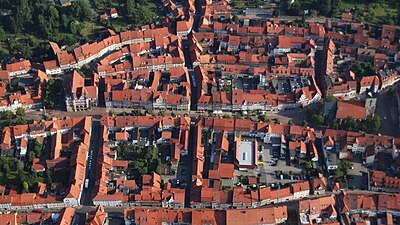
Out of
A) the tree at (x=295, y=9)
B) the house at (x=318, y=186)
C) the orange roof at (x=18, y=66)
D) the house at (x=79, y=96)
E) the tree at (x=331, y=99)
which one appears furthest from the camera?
the tree at (x=295, y=9)

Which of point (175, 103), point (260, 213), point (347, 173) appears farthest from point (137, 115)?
point (347, 173)

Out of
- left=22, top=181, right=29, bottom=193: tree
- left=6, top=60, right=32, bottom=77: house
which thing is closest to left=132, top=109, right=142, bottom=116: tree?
left=22, top=181, right=29, bottom=193: tree

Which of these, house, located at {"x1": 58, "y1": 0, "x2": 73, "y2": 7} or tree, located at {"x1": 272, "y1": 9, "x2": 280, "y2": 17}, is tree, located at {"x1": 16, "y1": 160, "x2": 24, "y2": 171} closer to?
house, located at {"x1": 58, "y1": 0, "x2": 73, "y2": 7}

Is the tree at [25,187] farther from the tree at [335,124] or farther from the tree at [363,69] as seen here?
the tree at [363,69]

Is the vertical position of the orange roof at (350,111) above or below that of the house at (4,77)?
below

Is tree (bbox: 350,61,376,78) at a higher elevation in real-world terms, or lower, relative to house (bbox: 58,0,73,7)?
lower

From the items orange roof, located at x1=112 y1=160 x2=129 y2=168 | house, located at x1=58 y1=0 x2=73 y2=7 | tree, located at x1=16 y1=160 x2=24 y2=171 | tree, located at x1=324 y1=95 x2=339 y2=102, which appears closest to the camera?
tree, located at x1=16 y1=160 x2=24 y2=171

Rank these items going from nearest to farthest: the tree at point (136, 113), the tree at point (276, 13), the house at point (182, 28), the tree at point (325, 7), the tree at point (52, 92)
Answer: the tree at point (136, 113)
the tree at point (52, 92)
the house at point (182, 28)
the tree at point (276, 13)
the tree at point (325, 7)

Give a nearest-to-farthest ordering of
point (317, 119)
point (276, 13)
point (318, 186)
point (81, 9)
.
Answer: point (318, 186) < point (317, 119) < point (81, 9) < point (276, 13)

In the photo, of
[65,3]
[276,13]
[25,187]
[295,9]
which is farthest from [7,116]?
[295,9]

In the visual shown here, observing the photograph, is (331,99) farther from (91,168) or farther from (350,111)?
(91,168)

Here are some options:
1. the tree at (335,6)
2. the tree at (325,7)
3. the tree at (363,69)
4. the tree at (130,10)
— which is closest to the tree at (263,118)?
the tree at (363,69)

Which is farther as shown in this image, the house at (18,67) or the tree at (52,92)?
the house at (18,67)
